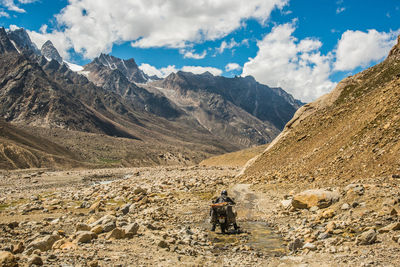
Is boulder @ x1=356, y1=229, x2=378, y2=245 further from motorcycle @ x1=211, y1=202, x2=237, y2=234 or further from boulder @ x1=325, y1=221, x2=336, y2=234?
motorcycle @ x1=211, y1=202, x2=237, y2=234

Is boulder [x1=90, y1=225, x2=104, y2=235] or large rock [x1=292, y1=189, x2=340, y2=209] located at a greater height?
large rock [x1=292, y1=189, x2=340, y2=209]

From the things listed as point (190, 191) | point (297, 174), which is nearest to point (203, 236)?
point (297, 174)

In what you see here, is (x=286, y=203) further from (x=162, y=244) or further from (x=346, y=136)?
(x=162, y=244)

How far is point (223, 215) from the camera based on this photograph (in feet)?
52.4

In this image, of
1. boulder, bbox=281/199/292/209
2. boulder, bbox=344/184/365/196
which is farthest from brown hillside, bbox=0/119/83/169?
boulder, bbox=344/184/365/196

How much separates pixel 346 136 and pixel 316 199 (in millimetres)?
10059

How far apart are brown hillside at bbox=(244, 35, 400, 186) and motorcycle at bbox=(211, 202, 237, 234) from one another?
7697mm

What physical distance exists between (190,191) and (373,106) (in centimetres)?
1688

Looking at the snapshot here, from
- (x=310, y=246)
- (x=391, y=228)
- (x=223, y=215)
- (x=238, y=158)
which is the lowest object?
(x=310, y=246)

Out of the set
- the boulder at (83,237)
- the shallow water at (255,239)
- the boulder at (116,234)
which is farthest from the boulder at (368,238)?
the boulder at (83,237)

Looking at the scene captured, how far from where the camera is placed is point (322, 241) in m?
11.4

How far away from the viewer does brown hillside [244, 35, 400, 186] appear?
19312mm

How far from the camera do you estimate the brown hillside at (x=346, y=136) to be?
63.4ft

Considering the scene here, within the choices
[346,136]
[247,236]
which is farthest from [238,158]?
[247,236]
